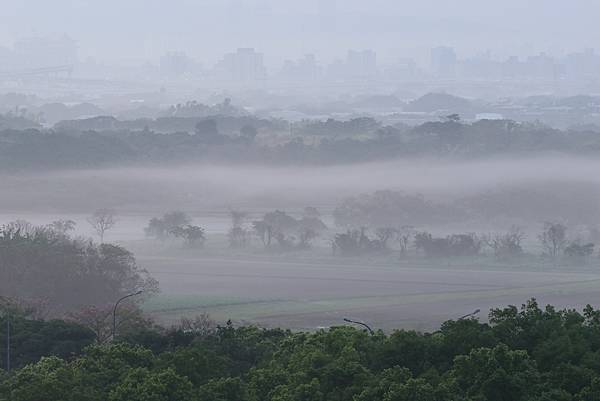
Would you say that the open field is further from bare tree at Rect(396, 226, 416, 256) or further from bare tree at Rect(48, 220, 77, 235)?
bare tree at Rect(48, 220, 77, 235)

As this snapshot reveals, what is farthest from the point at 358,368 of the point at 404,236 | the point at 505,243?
the point at 404,236

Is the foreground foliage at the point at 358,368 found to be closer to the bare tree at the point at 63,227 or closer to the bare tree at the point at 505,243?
the bare tree at the point at 505,243

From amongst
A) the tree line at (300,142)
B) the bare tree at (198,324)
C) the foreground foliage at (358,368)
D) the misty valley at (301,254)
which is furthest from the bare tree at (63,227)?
the foreground foliage at (358,368)

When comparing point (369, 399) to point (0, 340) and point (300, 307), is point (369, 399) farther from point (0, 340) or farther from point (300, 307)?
point (300, 307)

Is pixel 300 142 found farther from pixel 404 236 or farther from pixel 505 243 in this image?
pixel 505 243

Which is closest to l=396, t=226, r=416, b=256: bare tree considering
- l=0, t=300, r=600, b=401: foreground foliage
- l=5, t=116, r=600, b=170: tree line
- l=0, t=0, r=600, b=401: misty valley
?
l=0, t=0, r=600, b=401: misty valley
